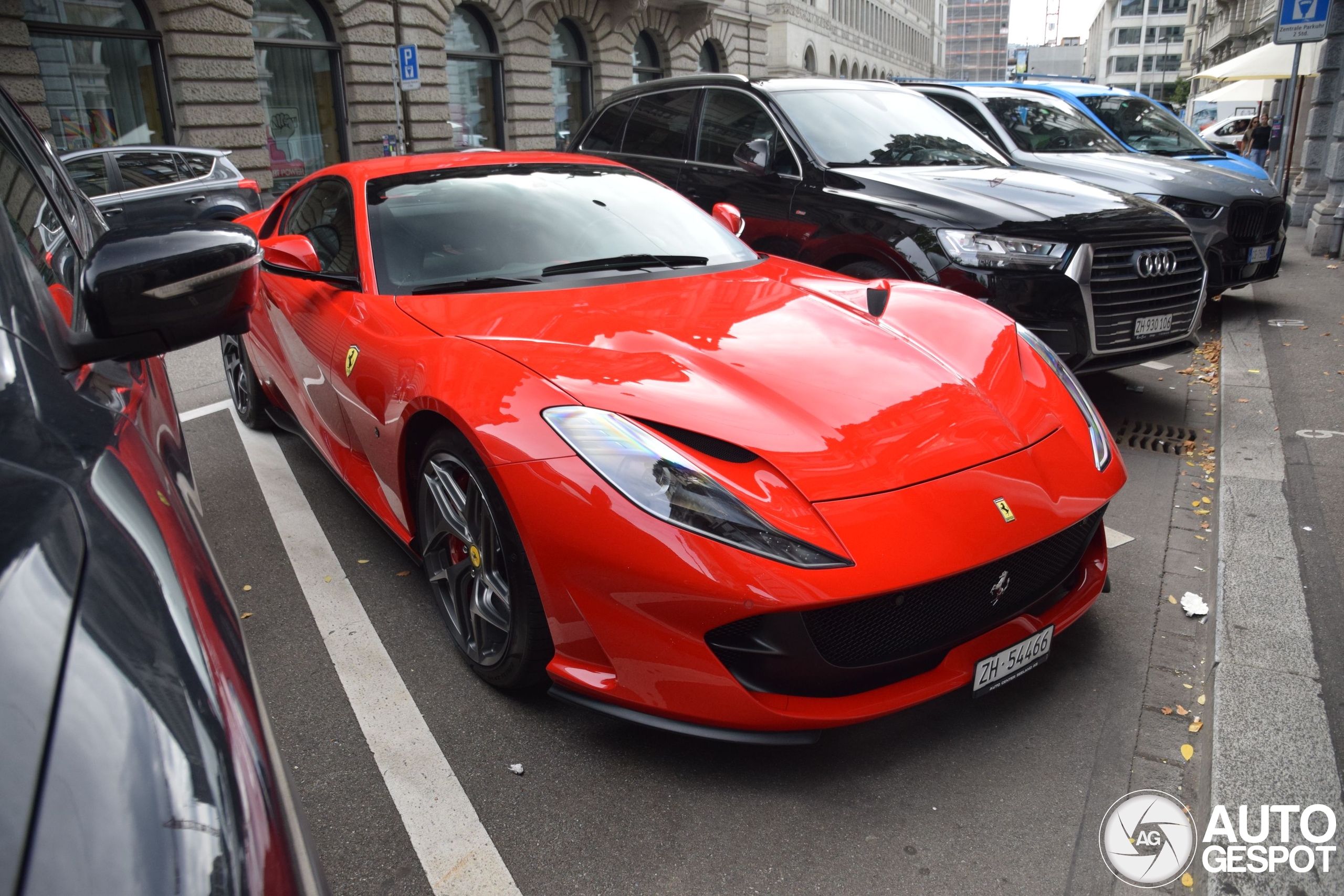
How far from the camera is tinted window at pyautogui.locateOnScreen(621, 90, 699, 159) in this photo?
6715 mm

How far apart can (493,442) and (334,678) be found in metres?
1.03

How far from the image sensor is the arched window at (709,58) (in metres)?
33.7

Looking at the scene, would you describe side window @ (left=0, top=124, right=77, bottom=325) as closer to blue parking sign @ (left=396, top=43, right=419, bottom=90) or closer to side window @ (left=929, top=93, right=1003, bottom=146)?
side window @ (left=929, top=93, right=1003, bottom=146)

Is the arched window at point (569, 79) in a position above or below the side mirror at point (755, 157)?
above

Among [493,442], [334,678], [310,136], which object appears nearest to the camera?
[493,442]

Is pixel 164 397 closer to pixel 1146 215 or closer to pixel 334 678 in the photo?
pixel 334 678

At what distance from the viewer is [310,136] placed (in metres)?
19.6

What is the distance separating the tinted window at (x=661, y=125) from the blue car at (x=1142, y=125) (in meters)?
4.47

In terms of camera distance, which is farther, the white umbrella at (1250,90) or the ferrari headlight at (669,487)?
the white umbrella at (1250,90)

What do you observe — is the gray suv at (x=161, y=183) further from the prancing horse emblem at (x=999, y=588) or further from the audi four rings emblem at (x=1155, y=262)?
the prancing horse emblem at (x=999, y=588)

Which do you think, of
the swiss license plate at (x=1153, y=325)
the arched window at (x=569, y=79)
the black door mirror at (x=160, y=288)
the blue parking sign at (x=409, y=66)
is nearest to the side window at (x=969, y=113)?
the swiss license plate at (x=1153, y=325)

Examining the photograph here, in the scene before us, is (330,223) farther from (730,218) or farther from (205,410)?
(205,410)

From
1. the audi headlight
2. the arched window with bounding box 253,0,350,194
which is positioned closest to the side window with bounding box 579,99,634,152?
the audi headlight

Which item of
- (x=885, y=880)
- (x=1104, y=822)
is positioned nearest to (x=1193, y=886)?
(x=1104, y=822)
